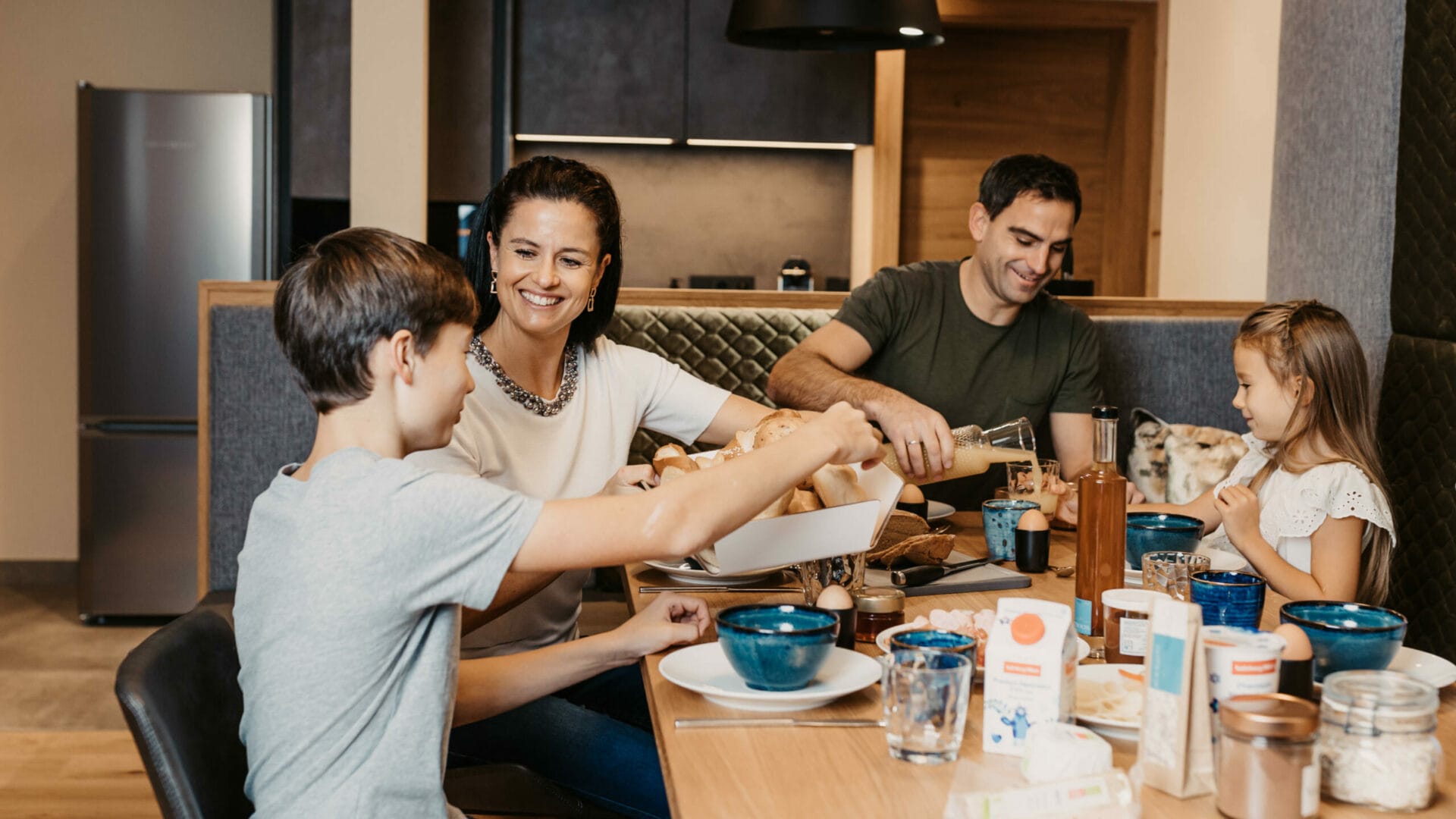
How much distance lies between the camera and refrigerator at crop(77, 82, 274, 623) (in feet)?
13.2

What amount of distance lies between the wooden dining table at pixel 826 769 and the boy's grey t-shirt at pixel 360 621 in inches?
7.8

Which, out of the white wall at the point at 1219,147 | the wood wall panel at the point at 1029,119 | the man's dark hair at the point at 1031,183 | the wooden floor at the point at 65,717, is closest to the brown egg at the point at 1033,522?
the man's dark hair at the point at 1031,183

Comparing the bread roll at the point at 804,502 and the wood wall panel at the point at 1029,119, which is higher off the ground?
the wood wall panel at the point at 1029,119

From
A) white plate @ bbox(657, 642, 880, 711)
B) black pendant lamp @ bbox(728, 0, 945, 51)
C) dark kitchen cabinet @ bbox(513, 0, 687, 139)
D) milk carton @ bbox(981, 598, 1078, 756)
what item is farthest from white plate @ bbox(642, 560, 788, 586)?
dark kitchen cabinet @ bbox(513, 0, 687, 139)

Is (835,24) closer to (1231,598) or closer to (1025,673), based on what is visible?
(1231,598)

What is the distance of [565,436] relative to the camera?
181 cm

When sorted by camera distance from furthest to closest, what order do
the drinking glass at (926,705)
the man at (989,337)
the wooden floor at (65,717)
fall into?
1. the wooden floor at (65,717)
2. the man at (989,337)
3. the drinking glass at (926,705)

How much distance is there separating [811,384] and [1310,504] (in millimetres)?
954

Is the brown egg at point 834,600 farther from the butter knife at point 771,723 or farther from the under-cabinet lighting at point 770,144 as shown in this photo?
the under-cabinet lighting at point 770,144

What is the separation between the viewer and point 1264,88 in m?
3.69

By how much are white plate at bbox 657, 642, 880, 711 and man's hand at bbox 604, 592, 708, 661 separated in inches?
2.0

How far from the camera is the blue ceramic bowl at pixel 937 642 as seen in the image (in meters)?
0.99

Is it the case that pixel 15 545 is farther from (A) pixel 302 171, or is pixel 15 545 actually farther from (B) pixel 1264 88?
(B) pixel 1264 88

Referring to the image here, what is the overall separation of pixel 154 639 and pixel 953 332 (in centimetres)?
180
